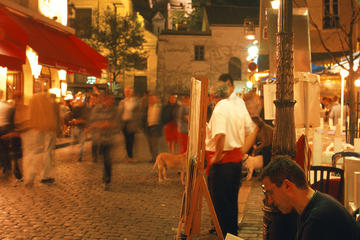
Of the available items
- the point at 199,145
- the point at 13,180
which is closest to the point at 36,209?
the point at 13,180

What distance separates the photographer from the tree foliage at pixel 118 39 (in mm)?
35719

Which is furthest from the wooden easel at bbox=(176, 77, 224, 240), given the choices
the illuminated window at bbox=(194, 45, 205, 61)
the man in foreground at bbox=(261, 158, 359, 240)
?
the illuminated window at bbox=(194, 45, 205, 61)

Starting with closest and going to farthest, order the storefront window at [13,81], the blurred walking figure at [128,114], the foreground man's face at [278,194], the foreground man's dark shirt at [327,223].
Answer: the foreground man's dark shirt at [327,223]
the foreground man's face at [278,194]
the blurred walking figure at [128,114]
the storefront window at [13,81]

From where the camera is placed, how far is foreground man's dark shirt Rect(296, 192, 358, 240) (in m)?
2.43

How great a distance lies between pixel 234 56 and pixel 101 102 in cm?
3189

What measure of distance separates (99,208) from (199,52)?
34.5m

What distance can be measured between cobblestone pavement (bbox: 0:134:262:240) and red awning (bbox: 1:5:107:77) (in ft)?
9.86

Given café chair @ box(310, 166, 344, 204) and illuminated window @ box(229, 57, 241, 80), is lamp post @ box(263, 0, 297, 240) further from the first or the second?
illuminated window @ box(229, 57, 241, 80)

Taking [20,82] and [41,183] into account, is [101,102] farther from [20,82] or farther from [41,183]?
[20,82]

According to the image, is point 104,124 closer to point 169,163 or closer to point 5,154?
point 169,163

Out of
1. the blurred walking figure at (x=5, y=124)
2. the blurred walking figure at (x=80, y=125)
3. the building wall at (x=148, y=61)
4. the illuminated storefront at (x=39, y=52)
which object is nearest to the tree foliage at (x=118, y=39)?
the building wall at (x=148, y=61)

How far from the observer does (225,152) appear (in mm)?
5215

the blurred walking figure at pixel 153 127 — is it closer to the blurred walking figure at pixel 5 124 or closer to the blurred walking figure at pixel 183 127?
the blurred walking figure at pixel 183 127

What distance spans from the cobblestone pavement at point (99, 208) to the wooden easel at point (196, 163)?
101 centimetres
